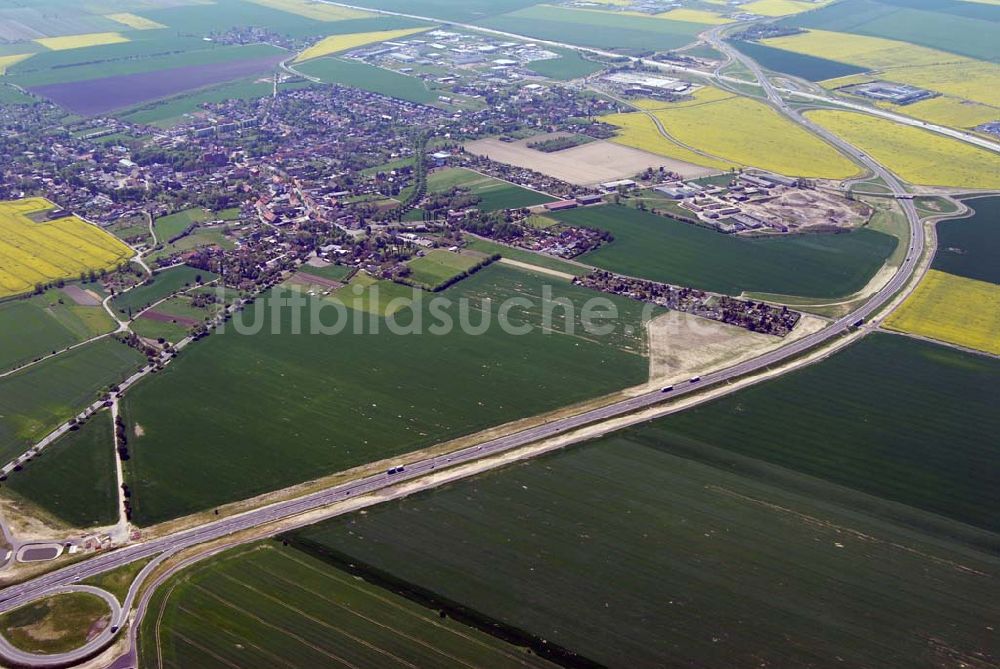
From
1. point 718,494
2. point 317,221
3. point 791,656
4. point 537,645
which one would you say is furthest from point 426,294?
point 791,656

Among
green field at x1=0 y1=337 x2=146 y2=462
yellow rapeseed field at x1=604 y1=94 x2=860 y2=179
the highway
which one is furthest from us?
yellow rapeseed field at x1=604 y1=94 x2=860 y2=179

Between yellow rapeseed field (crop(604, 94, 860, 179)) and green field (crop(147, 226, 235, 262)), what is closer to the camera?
green field (crop(147, 226, 235, 262))

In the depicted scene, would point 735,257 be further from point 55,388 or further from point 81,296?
point 81,296

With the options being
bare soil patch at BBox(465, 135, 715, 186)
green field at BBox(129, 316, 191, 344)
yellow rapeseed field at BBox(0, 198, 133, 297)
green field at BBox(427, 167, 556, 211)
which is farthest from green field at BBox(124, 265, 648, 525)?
bare soil patch at BBox(465, 135, 715, 186)

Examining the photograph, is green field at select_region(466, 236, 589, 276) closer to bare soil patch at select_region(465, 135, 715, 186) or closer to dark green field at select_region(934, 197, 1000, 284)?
bare soil patch at select_region(465, 135, 715, 186)

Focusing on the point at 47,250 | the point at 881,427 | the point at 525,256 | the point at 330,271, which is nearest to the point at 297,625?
the point at 881,427

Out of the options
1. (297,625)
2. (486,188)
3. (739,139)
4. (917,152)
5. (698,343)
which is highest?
(917,152)

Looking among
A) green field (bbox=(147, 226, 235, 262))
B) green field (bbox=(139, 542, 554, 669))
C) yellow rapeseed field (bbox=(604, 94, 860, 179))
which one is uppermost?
yellow rapeseed field (bbox=(604, 94, 860, 179))
